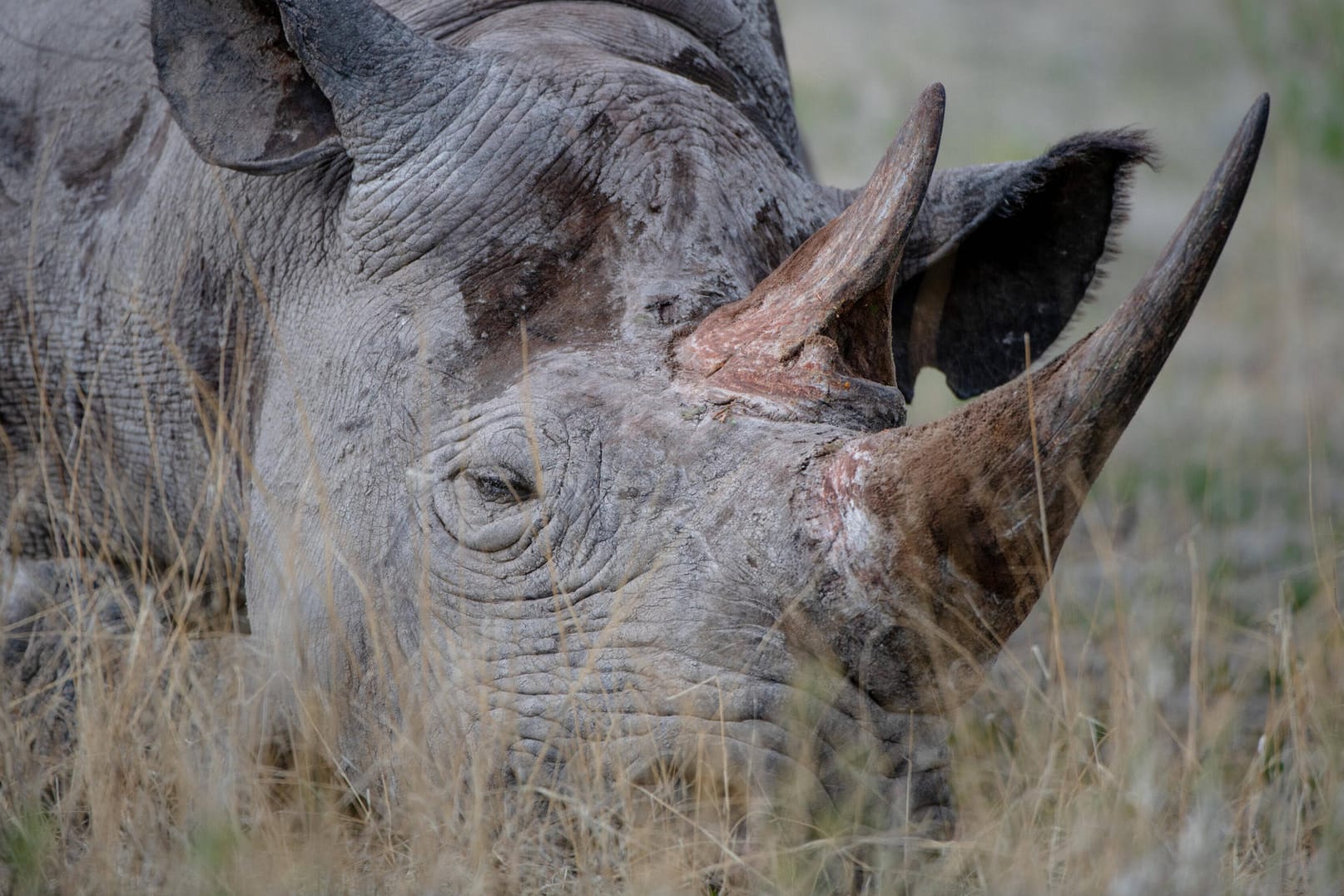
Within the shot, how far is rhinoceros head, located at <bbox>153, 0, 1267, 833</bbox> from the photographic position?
8.29 feet

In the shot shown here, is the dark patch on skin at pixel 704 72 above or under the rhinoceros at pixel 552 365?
above

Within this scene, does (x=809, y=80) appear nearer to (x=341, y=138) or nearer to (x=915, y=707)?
(x=341, y=138)

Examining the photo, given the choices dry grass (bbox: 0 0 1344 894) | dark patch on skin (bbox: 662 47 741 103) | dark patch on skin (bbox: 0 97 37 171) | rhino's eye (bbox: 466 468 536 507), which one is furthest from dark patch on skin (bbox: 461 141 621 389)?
dark patch on skin (bbox: 0 97 37 171)

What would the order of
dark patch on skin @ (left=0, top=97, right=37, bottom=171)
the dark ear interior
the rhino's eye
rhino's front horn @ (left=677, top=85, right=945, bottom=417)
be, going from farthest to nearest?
dark patch on skin @ (left=0, top=97, right=37, bottom=171), the dark ear interior, the rhino's eye, rhino's front horn @ (left=677, top=85, right=945, bottom=417)

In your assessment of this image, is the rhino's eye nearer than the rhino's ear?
Yes

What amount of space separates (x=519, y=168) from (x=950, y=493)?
1.32 metres

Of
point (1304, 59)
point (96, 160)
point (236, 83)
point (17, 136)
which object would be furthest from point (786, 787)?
point (1304, 59)

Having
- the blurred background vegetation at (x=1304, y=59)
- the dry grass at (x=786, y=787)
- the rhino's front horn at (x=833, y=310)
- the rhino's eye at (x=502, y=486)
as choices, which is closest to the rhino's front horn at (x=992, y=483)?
the rhino's front horn at (x=833, y=310)

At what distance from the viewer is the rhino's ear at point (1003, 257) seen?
392 centimetres

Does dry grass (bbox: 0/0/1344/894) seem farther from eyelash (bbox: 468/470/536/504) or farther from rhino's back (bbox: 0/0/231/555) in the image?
eyelash (bbox: 468/470/536/504)

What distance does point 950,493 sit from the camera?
2480 mm

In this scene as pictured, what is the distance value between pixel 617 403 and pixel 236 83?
1.27 m

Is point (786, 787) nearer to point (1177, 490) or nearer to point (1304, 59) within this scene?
point (1177, 490)

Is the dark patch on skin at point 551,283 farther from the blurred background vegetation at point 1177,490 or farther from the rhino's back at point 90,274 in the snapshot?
the blurred background vegetation at point 1177,490
